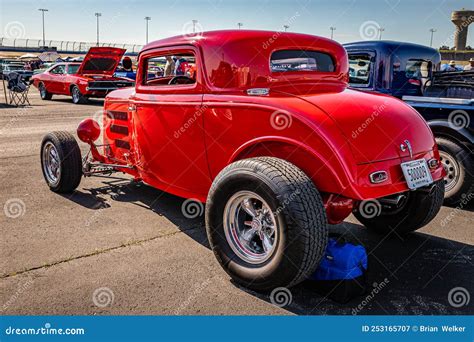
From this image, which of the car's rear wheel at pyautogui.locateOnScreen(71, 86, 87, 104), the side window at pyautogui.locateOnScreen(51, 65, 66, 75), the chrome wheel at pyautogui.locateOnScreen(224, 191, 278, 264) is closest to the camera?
the chrome wheel at pyautogui.locateOnScreen(224, 191, 278, 264)

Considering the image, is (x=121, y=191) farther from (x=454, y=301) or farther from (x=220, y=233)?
(x=454, y=301)

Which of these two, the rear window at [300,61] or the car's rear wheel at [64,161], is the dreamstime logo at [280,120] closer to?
the rear window at [300,61]

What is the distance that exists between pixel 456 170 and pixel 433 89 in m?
1.64

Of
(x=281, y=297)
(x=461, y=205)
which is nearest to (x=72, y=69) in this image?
(x=461, y=205)

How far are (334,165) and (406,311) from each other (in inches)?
44.5

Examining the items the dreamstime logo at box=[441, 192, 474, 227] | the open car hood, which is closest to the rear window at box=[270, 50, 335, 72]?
the dreamstime logo at box=[441, 192, 474, 227]

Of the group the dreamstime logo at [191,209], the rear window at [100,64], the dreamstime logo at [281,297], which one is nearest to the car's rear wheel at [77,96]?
the rear window at [100,64]

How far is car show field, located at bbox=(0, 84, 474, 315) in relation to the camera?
9.87ft

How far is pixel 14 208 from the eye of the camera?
16.0 ft

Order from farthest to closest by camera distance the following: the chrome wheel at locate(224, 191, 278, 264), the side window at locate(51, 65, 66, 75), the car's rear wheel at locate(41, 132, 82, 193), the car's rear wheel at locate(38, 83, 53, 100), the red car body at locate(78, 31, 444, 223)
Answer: the car's rear wheel at locate(38, 83, 53, 100) → the side window at locate(51, 65, 66, 75) → the car's rear wheel at locate(41, 132, 82, 193) → the chrome wheel at locate(224, 191, 278, 264) → the red car body at locate(78, 31, 444, 223)

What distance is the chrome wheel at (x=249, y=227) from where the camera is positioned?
3.20m

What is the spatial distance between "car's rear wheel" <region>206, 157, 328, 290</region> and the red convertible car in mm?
11153

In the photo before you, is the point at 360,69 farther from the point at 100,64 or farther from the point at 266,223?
the point at 100,64

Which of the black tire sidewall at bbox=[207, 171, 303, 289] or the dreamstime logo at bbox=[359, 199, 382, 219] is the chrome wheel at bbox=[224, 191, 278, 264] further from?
the dreamstime logo at bbox=[359, 199, 382, 219]
